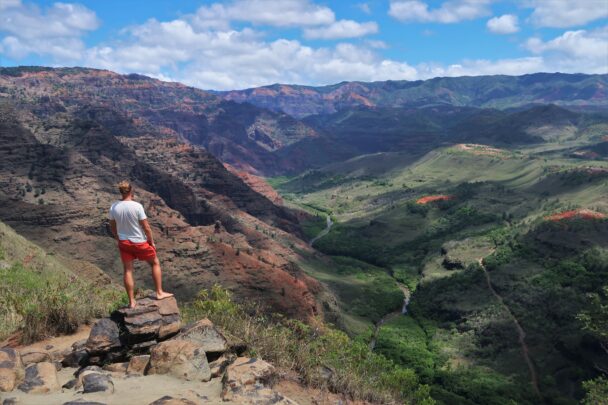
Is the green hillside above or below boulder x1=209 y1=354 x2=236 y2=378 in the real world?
below

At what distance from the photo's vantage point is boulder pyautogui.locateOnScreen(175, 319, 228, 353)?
12.2 meters

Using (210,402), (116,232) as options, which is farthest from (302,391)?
(116,232)

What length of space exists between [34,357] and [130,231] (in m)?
3.83

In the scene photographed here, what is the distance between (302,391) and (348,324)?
213 feet

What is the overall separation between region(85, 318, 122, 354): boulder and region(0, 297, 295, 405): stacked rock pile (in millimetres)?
23

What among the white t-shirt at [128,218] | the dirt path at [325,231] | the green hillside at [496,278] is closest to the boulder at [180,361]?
the white t-shirt at [128,218]

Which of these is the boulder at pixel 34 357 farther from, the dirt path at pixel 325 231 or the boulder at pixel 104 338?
the dirt path at pixel 325 231

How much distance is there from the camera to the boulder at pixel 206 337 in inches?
481

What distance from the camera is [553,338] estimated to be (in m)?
67.1

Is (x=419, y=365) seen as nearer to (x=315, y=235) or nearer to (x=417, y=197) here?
(x=315, y=235)

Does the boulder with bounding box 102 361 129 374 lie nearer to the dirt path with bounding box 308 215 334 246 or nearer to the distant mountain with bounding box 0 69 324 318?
the distant mountain with bounding box 0 69 324 318

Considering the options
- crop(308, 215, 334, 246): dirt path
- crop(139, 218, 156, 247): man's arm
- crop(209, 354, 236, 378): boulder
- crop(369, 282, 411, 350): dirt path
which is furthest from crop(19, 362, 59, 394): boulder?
crop(308, 215, 334, 246): dirt path

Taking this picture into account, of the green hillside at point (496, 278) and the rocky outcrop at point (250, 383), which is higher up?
the rocky outcrop at point (250, 383)

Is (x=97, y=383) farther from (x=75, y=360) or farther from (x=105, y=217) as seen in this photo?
(x=105, y=217)
